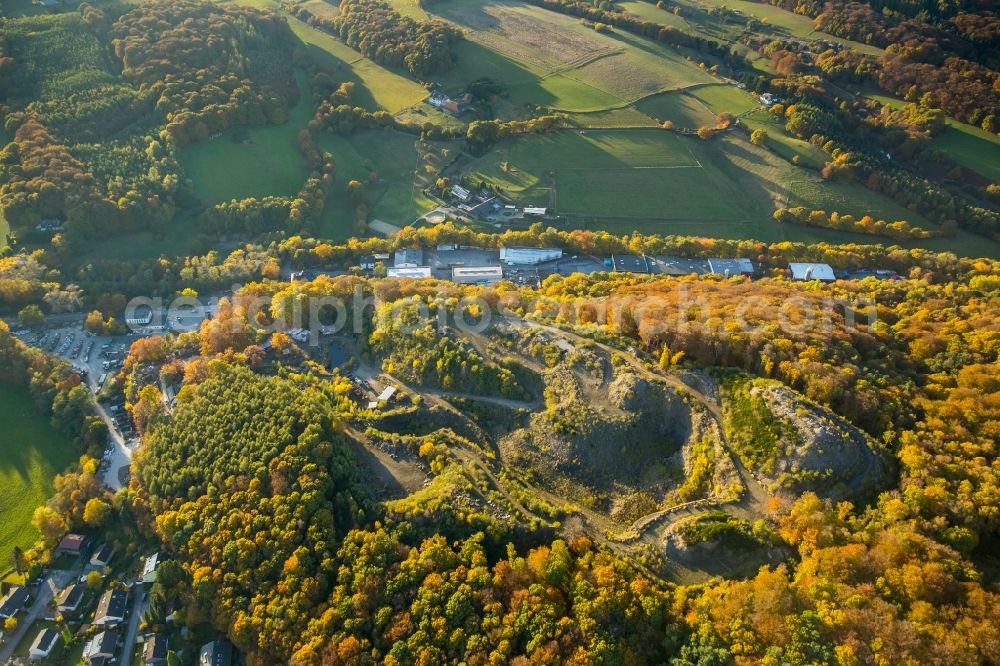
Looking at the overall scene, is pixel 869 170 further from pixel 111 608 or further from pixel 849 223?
pixel 111 608

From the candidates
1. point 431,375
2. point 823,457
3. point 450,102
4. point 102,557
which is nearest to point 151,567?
point 102,557

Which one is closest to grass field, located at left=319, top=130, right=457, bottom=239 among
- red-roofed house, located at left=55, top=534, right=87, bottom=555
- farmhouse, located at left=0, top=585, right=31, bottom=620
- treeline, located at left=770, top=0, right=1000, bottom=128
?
red-roofed house, located at left=55, top=534, right=87, bottom=555

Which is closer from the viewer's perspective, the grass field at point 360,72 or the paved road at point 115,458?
the paved road at point 115,458

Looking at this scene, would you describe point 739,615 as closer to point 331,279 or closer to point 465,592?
point 465,592

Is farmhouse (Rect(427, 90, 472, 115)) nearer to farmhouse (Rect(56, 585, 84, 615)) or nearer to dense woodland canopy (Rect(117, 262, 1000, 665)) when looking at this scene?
dense woodland canopy (Rect(117, 262, 1000, 665))

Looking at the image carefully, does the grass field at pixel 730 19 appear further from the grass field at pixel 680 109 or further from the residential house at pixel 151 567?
the residential house at pixel 151 567

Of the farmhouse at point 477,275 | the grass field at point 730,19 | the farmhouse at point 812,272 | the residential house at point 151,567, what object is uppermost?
the grass field at point 730,19

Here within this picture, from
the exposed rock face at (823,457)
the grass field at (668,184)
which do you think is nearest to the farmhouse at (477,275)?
the grass field at (668,184)
